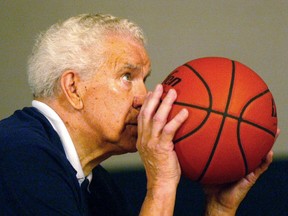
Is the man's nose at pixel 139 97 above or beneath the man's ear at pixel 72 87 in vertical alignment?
beneath

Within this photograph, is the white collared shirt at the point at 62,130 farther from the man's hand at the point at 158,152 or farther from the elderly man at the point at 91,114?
the man's hand at the point at 158,152

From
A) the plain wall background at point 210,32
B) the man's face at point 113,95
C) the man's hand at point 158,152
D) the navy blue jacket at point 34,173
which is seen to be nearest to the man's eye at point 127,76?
the man's face at point 113,95

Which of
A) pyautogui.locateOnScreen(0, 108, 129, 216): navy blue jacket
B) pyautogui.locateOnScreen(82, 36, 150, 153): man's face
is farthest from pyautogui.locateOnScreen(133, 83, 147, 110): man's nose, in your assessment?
pyautogui.locateOnScreen(0, 108, 129, 216): navy blue jacket

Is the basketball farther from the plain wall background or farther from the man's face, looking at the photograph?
the plain wall background

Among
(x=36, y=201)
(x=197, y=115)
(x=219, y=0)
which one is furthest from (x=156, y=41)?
(x=36, y=201)

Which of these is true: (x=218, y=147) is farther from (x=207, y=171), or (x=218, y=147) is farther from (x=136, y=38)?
(x=136, y=38)

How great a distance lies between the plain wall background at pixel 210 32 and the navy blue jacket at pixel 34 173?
923mm

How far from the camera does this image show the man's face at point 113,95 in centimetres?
126

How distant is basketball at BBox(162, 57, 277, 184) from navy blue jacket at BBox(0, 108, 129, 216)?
285 mm

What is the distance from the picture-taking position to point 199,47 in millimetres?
2025

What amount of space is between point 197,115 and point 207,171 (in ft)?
0.48

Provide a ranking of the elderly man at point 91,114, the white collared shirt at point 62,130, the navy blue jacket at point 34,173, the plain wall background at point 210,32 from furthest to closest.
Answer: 1. the plain wall background at point 210,32
2. the white collared shirt at point 62,130
3. the elderly man at point 91,114
4. the navy blue jacket at point 34,173

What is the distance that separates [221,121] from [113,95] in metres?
0.31

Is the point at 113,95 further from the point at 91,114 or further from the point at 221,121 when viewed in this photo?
the point at 221,121
